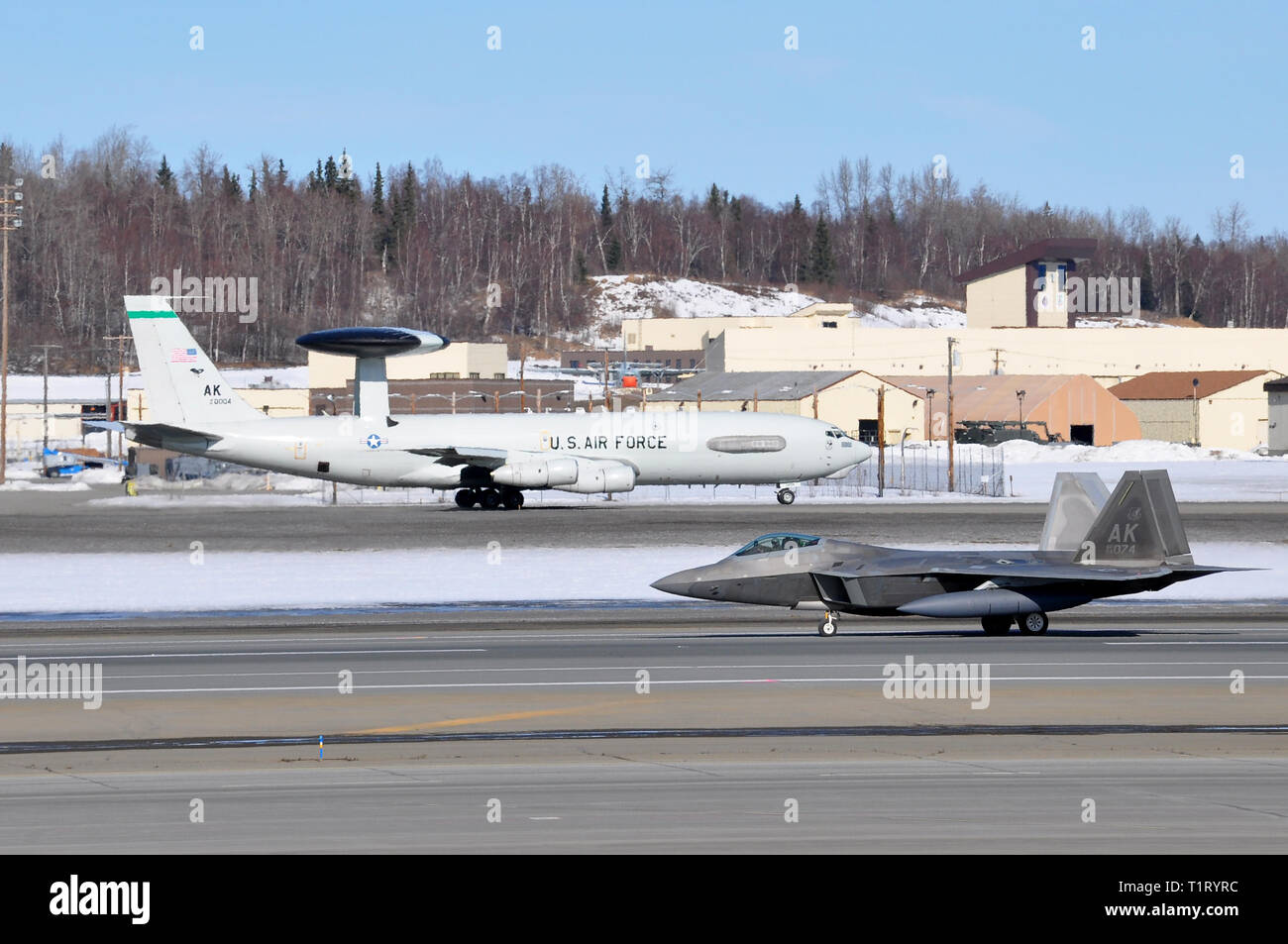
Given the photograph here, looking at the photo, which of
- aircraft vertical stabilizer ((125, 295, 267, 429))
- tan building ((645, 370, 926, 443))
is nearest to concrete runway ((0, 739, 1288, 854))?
aircraft vertical stabilizer ((125, 295, 267, 429))

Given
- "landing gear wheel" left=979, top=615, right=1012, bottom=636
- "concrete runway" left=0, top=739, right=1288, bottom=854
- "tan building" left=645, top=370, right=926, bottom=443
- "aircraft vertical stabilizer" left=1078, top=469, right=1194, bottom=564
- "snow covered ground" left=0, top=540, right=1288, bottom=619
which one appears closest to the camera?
"concrete runway" left=0, top=739, right=1288, bottom=854

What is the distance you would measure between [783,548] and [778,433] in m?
37.3

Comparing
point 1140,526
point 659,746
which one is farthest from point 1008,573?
point 659,746

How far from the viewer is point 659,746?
19.8 meters

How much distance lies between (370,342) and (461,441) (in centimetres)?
637

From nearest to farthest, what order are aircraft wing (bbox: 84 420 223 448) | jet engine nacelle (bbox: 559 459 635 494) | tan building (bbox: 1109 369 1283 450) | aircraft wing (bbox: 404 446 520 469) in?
aircraft wing (bbox: 84 420 223 448)
jet engine nacelle (bbox: 559 459 635 494)
aircraft wing (bbox: 404 446 520 469)
tan building (bbox: 1109 369 1283 450)

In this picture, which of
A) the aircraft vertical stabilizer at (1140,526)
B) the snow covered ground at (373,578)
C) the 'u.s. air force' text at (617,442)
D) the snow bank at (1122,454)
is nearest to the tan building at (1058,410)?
the snow bank at (1122,454)

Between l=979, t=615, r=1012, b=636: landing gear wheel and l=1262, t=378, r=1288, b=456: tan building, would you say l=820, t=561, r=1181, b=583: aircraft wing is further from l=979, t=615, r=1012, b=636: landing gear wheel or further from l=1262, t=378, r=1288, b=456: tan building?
l=1262, t=378, r=1288, b=456: tan building

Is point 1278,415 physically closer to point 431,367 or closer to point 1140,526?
point 431,367

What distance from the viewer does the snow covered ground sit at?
39.4 meters

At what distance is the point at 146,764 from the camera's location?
61.4ft

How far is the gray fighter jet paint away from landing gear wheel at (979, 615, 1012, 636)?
2 cm

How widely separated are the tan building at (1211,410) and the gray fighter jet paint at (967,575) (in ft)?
339
